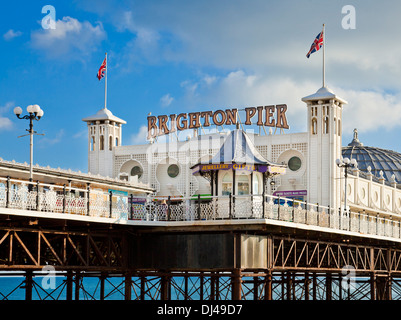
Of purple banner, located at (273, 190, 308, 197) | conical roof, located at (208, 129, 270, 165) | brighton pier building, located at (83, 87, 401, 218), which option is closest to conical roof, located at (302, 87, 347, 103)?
brighton pier building, located at (83, 87, 401, 218)

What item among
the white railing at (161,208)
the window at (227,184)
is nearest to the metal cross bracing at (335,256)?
the white railing at (161,208)

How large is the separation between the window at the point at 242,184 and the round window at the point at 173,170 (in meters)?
39.1

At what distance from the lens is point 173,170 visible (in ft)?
261

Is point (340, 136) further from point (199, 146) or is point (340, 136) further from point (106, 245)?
point (106, 245)

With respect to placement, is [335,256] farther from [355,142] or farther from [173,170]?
[355,142]

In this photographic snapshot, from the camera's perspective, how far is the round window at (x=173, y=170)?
260 feet

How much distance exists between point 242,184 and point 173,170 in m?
39.7

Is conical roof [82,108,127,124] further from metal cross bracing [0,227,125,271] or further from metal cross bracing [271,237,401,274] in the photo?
metal cross bracing [0,227,125,271]

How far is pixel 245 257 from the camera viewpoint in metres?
36.5

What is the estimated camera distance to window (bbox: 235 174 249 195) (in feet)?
131

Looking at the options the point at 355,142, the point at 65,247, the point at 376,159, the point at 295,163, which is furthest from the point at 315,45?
the point at 355,142

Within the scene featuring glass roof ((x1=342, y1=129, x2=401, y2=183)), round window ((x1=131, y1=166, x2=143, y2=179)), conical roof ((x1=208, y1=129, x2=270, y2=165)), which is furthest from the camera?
glass roof ((x1=342, y1=129, x2=401, y2=183))

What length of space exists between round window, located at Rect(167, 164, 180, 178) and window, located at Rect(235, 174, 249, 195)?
39123mm

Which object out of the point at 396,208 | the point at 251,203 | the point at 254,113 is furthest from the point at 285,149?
the point at 251,203
